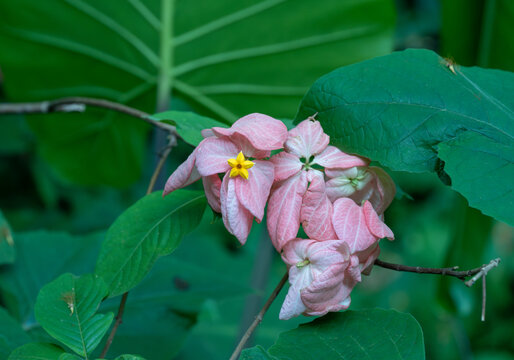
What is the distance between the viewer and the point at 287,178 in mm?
402

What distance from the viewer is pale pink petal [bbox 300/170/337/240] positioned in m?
0.39

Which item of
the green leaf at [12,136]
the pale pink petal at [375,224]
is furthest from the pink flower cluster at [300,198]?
the green leaf at [12,136]

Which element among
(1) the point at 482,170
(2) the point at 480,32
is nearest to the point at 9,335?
(1) the point at 482,170

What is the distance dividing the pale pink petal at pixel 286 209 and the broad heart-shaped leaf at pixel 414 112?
0.18ft

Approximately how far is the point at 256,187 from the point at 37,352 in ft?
0.73

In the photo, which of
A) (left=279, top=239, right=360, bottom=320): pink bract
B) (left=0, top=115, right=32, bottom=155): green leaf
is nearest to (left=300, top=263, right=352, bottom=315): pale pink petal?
(left=279, top=239, right=360, bottom=320): pink bract

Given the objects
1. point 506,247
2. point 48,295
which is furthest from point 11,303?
point 506,247

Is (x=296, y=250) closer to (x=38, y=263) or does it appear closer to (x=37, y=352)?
(x=37, y=352)

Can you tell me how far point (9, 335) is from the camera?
0.50 metres

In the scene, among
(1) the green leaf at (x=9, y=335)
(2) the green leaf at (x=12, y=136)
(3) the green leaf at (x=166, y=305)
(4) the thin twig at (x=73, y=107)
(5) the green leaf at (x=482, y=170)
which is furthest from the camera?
(2) the green leaf at (x=12, y=136)

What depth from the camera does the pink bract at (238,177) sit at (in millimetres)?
376

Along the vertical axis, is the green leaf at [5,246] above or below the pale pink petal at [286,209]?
below

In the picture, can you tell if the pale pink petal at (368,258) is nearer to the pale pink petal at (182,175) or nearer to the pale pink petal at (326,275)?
the pale pink petal at (326,275)

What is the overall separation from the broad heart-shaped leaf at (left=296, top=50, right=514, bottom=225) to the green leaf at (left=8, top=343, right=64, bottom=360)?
286mm
